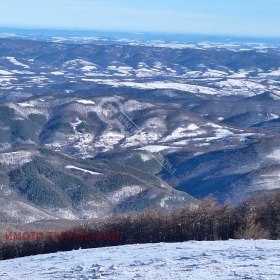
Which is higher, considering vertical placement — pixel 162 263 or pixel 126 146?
pixel 162 263

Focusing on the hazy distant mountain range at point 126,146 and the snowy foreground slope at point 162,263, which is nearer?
the snowy foreground slope at point 162,263

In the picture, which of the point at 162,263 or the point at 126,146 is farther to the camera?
the point at 126,146

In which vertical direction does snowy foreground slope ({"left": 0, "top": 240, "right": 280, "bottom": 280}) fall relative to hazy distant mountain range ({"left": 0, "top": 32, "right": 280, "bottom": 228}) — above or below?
above

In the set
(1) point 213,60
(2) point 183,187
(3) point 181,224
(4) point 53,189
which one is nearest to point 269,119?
(2) point 183,187

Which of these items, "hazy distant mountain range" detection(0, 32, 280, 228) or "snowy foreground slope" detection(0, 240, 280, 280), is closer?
"snowy foreground slope" detection(0, 240, 280, 280)

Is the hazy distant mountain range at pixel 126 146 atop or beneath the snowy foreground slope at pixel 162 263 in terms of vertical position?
beneath

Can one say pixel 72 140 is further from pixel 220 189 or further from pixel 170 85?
pixel 170 85

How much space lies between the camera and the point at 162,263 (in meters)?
13.1

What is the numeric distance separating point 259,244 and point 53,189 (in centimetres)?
2656

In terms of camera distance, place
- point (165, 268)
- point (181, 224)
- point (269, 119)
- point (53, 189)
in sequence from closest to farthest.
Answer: point (165, 268) → point (181, 224) → point (53, 189) → point (269, 119)

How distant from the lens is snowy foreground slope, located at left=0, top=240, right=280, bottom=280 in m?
12.0

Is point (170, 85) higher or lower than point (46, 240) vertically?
lower

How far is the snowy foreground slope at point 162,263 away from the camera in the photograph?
12.0 metres

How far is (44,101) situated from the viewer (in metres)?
71.7
